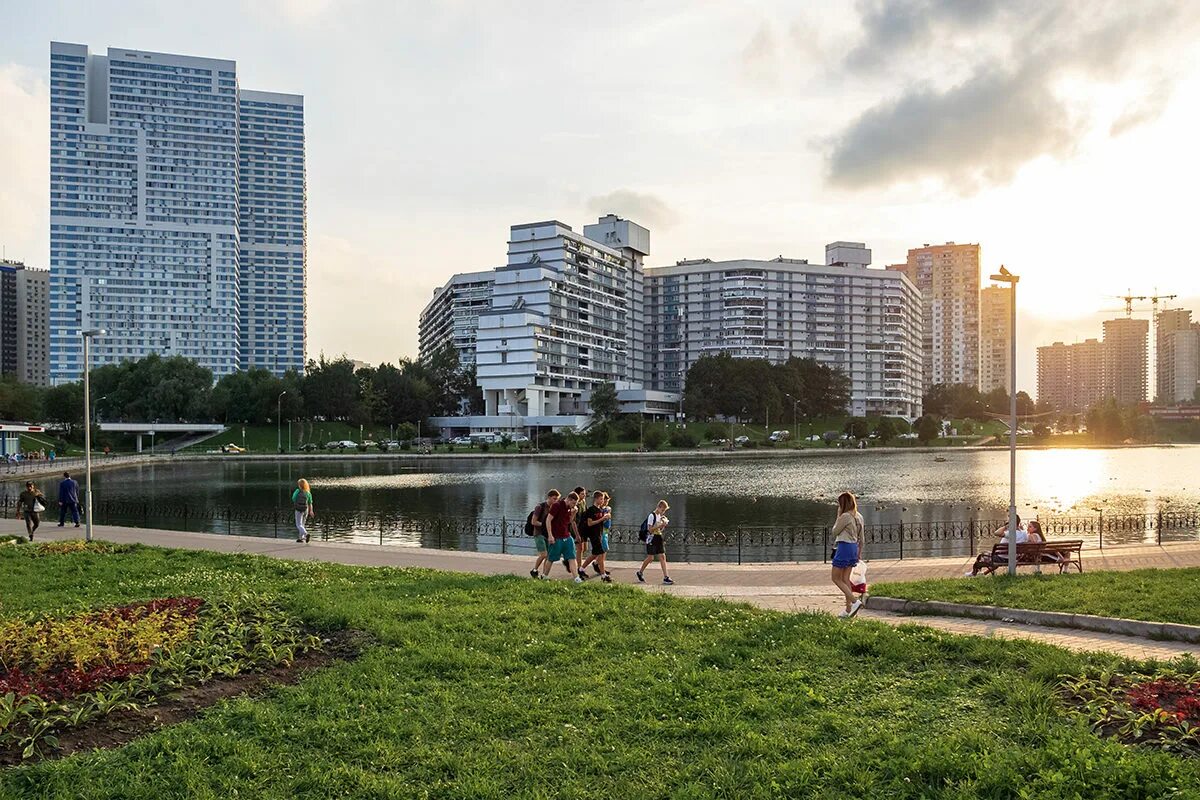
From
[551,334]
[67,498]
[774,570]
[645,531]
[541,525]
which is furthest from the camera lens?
[551,334]

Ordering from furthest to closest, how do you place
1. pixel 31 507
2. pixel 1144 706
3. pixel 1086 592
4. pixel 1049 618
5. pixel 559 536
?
pixel 31 507
pixel 559 536
pixel 1086 592
pixel 1049 618
pixel 1144 706

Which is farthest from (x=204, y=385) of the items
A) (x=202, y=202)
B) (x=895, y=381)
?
(x=895, y=381)

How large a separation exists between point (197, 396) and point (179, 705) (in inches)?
4911

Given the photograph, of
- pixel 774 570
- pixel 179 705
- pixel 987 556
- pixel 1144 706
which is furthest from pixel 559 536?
pixel 1144 706

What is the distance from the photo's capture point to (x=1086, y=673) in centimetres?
791

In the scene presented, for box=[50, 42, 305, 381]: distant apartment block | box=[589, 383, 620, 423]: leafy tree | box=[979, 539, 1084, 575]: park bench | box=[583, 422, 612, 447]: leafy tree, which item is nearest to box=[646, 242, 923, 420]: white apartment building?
box=[589, 383, 620, 423]: leafy tree

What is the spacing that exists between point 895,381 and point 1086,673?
610 feet

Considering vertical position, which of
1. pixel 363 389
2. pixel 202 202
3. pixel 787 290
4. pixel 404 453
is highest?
pixel 202 202

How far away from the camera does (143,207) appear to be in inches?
6388

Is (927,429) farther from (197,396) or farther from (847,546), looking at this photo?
(847,546)

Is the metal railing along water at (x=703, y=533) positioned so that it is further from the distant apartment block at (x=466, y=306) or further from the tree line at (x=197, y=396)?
the distant apartment block at (x=466, y=306)

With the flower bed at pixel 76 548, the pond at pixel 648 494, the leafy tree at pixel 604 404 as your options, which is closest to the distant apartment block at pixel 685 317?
the leafy tree at pixel 604 404

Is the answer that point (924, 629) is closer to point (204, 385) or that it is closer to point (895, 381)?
point (204, 385)

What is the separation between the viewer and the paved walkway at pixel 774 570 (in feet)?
35.2
